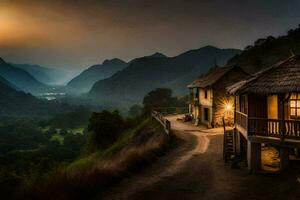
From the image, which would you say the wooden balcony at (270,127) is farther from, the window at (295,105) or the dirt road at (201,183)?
the dirt road at (201,183)

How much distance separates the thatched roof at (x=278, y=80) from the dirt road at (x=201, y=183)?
4343 mm

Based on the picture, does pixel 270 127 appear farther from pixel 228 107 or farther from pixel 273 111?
pixel 228 107

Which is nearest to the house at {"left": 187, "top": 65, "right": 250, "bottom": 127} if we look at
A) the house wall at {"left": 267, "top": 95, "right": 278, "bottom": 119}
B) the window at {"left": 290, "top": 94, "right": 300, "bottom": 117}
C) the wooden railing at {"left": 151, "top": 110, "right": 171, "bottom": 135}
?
the wooden railing at {"left": 151, "top": 110, "right": 171, "bottom": 135}

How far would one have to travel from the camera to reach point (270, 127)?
17.5 m

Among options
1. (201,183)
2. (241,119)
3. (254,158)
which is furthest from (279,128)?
(201,183)

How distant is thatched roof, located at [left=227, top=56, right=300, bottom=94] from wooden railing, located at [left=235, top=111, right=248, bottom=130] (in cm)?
203

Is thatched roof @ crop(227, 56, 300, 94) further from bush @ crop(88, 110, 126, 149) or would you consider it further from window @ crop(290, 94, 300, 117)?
bush @ crop(88, 110, 126, 149)

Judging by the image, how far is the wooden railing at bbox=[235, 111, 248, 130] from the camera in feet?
59.1

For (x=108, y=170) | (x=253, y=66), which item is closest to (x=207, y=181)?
(x=108, y=170)

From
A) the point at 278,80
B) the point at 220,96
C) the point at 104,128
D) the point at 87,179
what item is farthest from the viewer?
the point at 104,128

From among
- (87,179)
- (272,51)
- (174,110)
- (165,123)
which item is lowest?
(87,179)

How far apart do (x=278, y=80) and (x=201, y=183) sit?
269 inches

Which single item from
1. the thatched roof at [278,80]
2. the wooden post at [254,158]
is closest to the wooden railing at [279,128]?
the wooden post at [254,158]

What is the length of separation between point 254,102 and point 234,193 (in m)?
7.21
